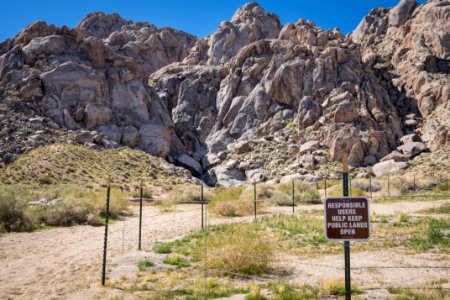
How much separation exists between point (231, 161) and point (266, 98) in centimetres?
1733

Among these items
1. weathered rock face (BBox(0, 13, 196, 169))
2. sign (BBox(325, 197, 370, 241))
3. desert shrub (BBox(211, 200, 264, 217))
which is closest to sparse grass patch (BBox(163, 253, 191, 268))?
sign (BBox(325, 197, 370, 241))

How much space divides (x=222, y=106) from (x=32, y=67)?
126 feet

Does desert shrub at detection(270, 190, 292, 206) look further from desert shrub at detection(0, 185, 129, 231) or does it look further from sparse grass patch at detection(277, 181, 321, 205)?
desert shrub at detection(0, 185, 129, 231)

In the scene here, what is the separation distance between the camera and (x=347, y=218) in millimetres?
6293

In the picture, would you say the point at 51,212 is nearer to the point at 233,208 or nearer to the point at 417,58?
the point at 233,208

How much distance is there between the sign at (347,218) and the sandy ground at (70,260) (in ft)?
14.3

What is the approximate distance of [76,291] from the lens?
9273mm

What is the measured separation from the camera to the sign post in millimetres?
6219

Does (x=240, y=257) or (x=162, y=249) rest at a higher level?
(x=240, y=257)

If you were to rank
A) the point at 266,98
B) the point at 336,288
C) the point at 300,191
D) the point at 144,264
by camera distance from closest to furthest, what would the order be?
the point at 336,288 < the point at 144,264 < the point at 300,191 < the point at 266,98

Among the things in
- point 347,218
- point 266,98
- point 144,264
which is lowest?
point 144,264

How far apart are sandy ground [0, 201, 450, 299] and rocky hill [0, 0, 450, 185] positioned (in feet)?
116

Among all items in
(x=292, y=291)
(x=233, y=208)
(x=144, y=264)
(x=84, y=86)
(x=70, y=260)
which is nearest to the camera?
(x=292, y=291)

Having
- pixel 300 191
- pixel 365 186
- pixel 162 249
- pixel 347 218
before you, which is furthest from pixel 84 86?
pixel 347 218
